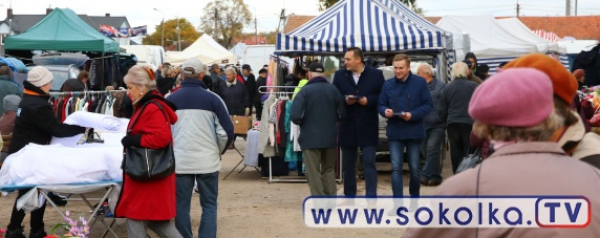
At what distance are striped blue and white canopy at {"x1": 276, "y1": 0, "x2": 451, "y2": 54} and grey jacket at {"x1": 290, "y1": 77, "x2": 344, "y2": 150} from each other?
3721 millimetres

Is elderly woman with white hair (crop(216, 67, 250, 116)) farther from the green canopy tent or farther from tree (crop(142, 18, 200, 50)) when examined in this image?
tree (crop(142, 18, 200, 50))

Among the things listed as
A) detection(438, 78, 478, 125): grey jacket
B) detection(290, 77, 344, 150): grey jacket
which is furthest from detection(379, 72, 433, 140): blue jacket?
detection(438, 78, 478, 125): grey jacket

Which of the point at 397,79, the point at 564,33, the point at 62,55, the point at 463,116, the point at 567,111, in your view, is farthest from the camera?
the point at 564,33

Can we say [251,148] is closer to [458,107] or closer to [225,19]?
[458,107]

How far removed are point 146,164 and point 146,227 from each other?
599 mm

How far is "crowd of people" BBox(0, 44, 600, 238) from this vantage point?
9.07 feet

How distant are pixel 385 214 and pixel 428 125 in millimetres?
9639

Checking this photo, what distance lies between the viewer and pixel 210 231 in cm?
Answer: 827

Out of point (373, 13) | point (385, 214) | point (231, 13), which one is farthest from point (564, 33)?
point (385, 214)

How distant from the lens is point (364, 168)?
10.7 m

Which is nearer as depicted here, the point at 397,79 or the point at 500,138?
the point at 500,138

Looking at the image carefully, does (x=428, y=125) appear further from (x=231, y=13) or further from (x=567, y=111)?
(x=231, y=13)

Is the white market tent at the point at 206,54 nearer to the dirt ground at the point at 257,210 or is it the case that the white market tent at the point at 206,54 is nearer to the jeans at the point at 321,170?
the dirt ground at the point at 257,210

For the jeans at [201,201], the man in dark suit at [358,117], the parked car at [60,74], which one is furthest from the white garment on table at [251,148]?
the parked car at [60,74]
